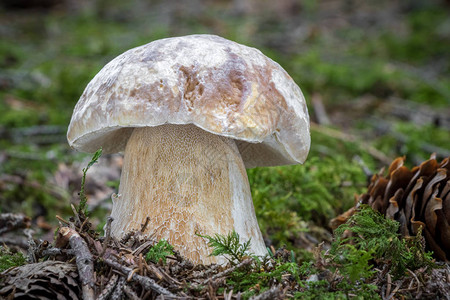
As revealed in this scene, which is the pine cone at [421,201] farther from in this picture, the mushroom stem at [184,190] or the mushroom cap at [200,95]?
the mushroom stem at [184,190]

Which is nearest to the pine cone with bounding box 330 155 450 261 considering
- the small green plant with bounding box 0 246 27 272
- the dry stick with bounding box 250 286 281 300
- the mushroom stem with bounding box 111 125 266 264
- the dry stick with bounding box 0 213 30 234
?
the mushroom stem with bounding box 111 125 266 264

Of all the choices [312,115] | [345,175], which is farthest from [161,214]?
[312,115]

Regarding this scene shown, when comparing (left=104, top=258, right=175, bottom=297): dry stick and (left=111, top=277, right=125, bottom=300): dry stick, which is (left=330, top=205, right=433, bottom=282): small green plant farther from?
(left=111, top=277, right=125, bottom=300): dry stick

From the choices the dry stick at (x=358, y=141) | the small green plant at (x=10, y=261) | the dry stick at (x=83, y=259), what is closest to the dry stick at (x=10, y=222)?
the small green plant at (x=10, y=261)

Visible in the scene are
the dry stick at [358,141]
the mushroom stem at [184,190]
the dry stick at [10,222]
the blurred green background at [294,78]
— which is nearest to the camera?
the mushroom stem at [184,190]

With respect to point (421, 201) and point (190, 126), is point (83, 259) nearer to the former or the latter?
point (190, 126)

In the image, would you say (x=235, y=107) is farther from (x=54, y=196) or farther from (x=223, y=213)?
(x=54, y=196)
